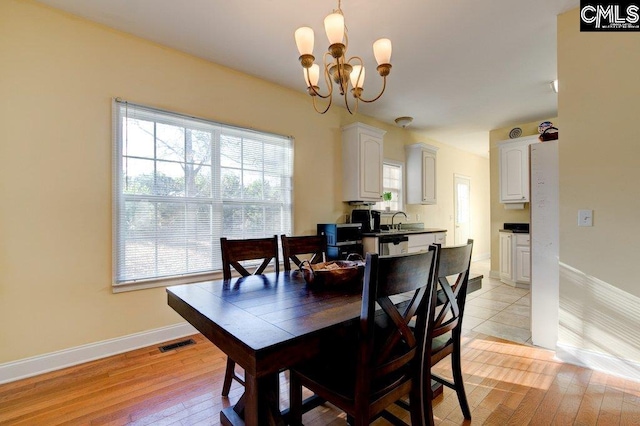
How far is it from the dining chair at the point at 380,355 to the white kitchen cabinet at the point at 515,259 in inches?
163

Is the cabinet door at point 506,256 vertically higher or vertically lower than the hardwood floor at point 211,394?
higher

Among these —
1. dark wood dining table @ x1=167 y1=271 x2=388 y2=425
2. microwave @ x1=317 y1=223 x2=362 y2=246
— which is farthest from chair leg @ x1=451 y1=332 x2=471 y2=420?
microwave @ x1=317 y1=223 x2=362 y2=246

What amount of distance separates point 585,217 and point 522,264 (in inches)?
109

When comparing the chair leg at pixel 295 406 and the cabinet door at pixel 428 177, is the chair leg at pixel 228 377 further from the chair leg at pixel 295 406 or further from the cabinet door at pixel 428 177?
the cabinet door at pixel 428 177

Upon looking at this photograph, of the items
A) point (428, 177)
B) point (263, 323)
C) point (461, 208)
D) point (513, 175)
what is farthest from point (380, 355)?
point (461, 208)

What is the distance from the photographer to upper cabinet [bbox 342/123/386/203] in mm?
4191

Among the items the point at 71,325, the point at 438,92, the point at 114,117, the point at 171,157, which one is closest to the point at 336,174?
the point at 438,92

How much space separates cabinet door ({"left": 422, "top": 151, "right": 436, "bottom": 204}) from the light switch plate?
314 cm

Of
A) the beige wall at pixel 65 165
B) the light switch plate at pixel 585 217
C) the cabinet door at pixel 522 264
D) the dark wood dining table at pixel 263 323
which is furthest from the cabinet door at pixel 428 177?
the dark wood dining table at pixel 263 323

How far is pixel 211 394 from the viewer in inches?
76.4

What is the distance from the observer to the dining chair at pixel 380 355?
42.1 inches

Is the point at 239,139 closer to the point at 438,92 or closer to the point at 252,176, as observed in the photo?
the point at 252,176

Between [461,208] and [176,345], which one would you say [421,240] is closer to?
[461,208]

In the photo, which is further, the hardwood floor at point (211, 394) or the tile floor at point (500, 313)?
the tile floor at point (500, 313)
